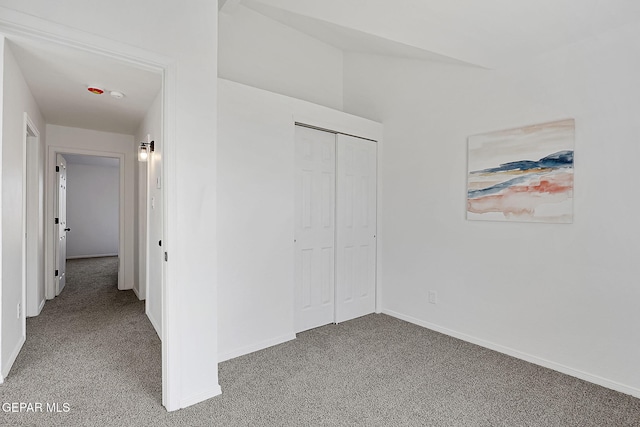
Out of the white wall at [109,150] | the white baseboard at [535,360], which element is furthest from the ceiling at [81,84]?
the white baseboard at [535,360]

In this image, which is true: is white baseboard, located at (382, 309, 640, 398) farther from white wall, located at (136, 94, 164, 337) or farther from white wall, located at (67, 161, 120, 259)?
white wall, located at (67, 161, 120, 259)

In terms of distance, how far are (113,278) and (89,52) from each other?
478 cm

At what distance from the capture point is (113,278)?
217 inches

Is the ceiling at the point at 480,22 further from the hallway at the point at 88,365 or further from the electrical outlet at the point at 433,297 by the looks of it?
the hallway at the point at 88,365

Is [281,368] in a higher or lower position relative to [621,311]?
lower

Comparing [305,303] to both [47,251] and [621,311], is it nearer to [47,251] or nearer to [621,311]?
[621,311]

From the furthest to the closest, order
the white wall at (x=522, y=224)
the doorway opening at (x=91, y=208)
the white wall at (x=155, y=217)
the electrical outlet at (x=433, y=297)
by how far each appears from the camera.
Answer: the doorway opening at (x=91, y=208) → the electrical outlet at (x=433, y=297) → the white wall at (x=155, y=217) → the white wall at (x=522, y=224)

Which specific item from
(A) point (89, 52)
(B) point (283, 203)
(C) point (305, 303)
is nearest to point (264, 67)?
(B) point (283, 203)

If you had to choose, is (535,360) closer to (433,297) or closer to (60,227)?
(433,297)

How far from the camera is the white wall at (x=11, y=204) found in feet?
7.30

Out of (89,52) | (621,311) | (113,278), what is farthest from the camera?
(113,278)

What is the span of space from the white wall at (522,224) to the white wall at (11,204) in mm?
3141

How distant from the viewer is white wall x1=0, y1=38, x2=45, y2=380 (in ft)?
7.30

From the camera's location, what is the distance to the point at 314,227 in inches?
128
